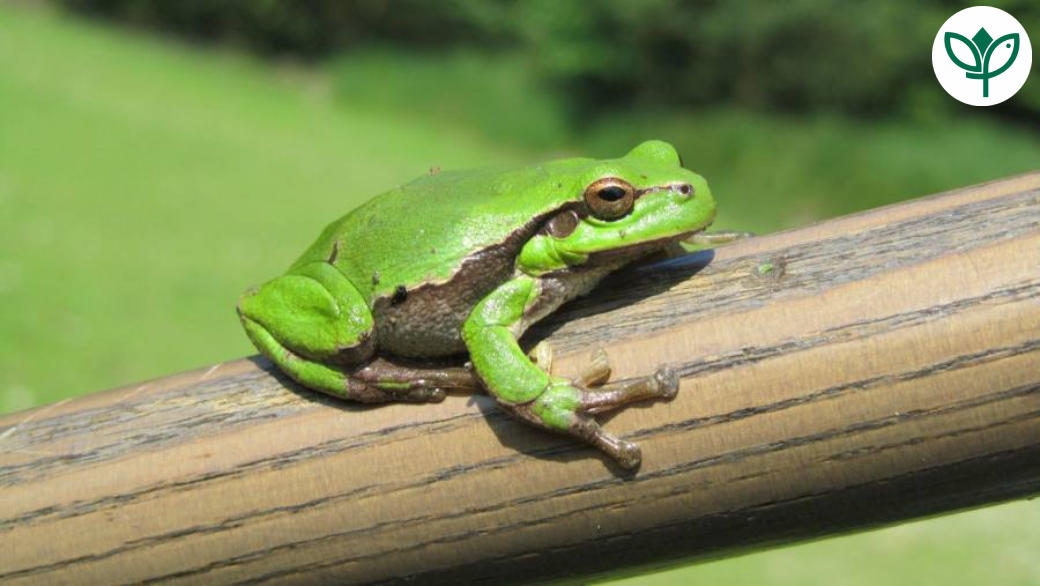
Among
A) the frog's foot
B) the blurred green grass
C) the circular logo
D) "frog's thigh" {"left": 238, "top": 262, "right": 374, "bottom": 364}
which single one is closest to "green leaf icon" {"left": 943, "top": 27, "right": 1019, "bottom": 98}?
the circular logo

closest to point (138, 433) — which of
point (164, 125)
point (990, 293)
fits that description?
point (990, 293)

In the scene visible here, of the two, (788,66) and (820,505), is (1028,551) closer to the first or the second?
(820,505)

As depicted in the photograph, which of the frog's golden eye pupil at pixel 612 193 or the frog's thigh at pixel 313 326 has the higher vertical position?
the frog's golden eye pupil at pixel 612 193

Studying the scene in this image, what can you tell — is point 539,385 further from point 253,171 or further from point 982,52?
point 253,171

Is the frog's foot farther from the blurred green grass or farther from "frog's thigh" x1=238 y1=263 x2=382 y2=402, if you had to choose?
the blurred green grass

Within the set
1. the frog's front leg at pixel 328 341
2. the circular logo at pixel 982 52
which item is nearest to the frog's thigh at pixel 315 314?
the frog's front leg at pixel 328 341

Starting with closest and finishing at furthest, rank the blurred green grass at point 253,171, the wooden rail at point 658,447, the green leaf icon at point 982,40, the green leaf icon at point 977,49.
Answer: the wooden rail at point 658,447 → the blurred green grass at point 253,171 → the green leaf icon at point 977,49 → the green leaf icon at point 982,40

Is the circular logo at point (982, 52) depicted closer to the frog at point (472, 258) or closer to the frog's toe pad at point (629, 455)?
the frog at point (472, 258)
